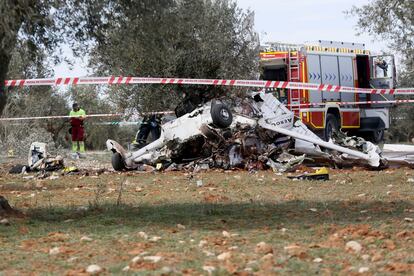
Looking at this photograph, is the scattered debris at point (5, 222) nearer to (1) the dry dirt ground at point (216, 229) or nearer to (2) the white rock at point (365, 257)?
(1) the dry dirt ground at point (216, 229)

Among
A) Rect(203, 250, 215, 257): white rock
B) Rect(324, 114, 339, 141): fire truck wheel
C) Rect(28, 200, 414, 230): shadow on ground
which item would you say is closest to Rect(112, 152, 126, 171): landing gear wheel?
Rect(28, 200, 414, 230): shadow on ground

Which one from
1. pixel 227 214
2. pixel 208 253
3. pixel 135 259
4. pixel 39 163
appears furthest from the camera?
pixel 39 163

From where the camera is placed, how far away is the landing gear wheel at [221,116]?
14961 mm

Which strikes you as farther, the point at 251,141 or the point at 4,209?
the point at 251,141

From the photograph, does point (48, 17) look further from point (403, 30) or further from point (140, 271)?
point (403, 30)

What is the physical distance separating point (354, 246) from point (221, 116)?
8.89 m

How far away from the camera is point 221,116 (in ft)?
49.3

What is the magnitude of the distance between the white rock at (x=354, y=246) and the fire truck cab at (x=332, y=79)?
668 inches

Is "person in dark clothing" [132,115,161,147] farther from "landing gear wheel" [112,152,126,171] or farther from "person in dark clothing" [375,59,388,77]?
"person in dark clothing" [375,59,388,77]

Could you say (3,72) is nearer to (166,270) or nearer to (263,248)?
(263,248)

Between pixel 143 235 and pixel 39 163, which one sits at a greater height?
pixel 39 163

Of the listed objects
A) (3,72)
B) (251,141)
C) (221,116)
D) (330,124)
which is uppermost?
(3,72)

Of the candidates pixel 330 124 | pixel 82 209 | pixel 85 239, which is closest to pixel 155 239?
pixel 85 239

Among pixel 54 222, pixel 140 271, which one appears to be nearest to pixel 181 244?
pixel 140 271
